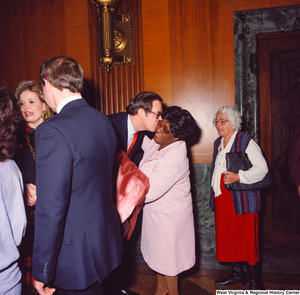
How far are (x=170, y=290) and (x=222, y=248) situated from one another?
0.73m

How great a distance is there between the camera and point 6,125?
43.3 inches

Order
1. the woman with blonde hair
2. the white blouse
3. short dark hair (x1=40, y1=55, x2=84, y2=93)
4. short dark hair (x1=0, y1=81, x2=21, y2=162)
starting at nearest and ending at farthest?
short dark hair (x1=0, y1=81, x2=21, y2=162) < short dark hair (x1=40, y1=55, x2=84, y2=93) < the woman with blonde hair < the white blouse

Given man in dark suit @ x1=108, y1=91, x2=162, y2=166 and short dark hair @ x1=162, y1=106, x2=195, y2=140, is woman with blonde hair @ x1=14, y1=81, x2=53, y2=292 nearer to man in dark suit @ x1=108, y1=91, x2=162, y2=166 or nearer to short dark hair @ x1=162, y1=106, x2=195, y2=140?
man in dark suit @ x1=108, y1=91, x2=162, y2=166

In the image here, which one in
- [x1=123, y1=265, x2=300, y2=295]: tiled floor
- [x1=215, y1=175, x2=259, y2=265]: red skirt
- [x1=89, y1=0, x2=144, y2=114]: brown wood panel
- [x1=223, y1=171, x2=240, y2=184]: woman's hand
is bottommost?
[x1=123, y1=265, x2=300, y2=295]: tiled floor

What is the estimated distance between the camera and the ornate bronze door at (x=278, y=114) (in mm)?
3025

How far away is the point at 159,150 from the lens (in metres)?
2.04

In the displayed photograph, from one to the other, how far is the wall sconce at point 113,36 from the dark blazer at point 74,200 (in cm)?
198

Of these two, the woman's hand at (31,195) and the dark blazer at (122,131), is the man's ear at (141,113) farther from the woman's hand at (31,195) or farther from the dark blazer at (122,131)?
the woman's hand at (31,195)

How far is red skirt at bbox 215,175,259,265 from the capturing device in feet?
7.75

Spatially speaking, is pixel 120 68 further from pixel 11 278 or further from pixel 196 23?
pixel 11 278

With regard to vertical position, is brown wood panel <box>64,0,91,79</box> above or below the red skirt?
above

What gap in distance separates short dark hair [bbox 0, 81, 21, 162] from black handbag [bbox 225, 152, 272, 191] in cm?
189

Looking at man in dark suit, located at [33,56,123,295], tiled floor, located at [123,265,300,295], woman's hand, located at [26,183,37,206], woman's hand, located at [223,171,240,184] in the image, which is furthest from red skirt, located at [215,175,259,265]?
woman's hand, located at [26,183,37,206]

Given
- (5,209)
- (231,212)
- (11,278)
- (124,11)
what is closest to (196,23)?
(124,11)
